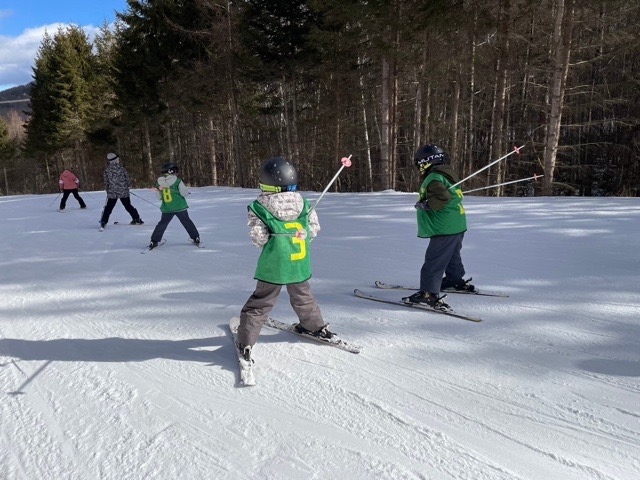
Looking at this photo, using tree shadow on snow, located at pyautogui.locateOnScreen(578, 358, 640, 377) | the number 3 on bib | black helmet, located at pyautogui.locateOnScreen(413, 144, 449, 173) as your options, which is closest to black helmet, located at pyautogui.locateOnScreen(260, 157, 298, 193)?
the number 3 on bib

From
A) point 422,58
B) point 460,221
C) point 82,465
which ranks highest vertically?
point 422,58

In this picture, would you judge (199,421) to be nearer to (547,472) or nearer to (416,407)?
(416,407)

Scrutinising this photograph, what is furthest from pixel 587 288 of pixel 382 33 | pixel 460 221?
pixel 382 33

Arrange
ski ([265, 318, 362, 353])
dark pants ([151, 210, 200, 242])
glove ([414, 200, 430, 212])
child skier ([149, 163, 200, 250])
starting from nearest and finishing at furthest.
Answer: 1. ski ([265, 318, 362, 353])
2. glove ([414, 200, 430, 212])
3. child skier ([149, 163, 200, 250])
4. dark pants ([151, 210, 200, 242])

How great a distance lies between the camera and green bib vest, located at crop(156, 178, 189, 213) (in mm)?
7117

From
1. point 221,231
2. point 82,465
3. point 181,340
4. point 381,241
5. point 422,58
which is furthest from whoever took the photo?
point 422,58

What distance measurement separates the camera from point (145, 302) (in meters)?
4.64

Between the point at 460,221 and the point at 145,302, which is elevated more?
the point at 460,221

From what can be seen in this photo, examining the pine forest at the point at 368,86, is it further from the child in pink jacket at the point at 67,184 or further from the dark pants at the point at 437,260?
the dark pants at the point at 437,260

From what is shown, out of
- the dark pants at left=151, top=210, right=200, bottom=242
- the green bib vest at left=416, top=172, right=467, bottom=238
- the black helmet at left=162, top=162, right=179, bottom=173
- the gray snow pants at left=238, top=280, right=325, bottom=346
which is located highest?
the black helmet at left=162, top=162, right=179, bottom=173

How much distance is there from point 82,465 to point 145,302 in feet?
8.64

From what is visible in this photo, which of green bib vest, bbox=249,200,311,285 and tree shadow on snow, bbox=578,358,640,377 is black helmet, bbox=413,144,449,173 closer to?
green bib vest, bbox=249,200,311,285

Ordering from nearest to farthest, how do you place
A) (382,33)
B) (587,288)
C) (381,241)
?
(587,288) < (381,241) < (382,33)

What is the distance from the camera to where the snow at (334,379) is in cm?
214
